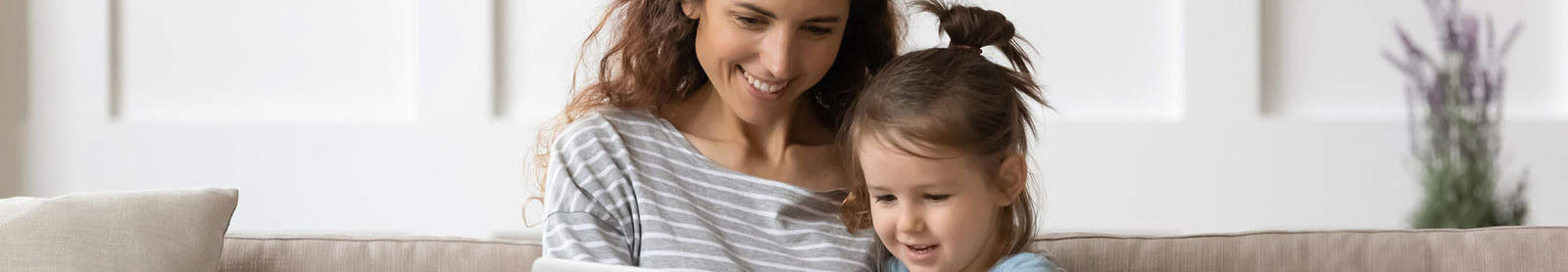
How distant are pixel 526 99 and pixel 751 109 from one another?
1759 mm

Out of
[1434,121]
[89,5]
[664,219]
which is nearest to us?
[664,219]

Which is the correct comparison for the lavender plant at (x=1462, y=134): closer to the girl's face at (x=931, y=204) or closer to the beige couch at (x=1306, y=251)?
the beige couch at (x=1306, y=251)

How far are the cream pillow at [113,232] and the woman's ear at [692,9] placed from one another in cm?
62

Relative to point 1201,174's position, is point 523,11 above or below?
above

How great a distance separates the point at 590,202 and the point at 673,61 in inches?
8.7

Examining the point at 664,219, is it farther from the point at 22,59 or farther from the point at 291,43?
the point at 22,59

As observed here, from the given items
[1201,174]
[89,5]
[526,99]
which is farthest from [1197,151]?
[89,5]

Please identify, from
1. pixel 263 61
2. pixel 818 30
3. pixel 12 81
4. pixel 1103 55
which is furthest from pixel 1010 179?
pixel 12 81

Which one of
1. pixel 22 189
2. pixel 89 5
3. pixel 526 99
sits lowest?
pixel 22 189

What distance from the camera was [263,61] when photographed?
11.3 feet

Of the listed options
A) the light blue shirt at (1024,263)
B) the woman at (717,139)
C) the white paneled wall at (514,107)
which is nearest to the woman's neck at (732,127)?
the woman at (717,139)

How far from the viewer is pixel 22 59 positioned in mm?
3418

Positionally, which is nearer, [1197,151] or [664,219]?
[664,219]

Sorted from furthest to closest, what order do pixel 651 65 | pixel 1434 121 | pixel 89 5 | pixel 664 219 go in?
pixel 89 5
pixel 1434 121
pixel 651 65
pixel 664 219
